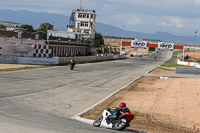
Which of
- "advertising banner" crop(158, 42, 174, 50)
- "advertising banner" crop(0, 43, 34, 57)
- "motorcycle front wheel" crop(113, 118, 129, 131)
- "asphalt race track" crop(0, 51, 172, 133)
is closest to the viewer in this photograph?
"asphalt race track" crop(0, 51, 172, 133)

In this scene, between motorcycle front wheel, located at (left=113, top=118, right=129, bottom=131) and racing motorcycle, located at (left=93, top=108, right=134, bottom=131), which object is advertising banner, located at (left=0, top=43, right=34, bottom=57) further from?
motorcycle front wheel, located at (left=113, top=118, right=129, bottom=131)

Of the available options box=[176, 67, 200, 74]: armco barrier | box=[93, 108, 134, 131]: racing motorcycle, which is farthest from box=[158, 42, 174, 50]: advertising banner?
box=[93, 108, 134, 131]: racing motorcycle

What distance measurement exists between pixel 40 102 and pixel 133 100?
5.08 metres

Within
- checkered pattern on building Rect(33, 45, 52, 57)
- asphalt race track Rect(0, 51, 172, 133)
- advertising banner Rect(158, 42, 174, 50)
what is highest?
advertising banner Rect(158, 42, 174, 50)

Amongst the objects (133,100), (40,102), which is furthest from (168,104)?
(40,102)

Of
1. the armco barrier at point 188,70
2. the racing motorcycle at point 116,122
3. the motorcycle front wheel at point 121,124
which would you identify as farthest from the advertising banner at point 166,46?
the motorcycle front wheel at point 121,124

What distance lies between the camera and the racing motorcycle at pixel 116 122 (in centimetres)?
1049

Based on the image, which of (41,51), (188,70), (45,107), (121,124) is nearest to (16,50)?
(41,51)

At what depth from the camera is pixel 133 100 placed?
1775 centimetres

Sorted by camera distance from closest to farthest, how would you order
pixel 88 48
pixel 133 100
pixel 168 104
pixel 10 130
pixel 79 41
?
pixel 10 130
pixel 168 104
pixel 133 100
pixel 79 41
pixel 88 48

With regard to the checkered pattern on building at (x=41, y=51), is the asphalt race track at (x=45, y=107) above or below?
below

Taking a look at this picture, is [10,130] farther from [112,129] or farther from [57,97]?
[57,97]

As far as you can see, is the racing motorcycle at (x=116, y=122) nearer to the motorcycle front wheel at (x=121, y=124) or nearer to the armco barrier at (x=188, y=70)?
the motorcycle front wheel at (x=121, y=124)

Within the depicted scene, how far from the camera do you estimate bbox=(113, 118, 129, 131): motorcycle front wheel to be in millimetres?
10450
